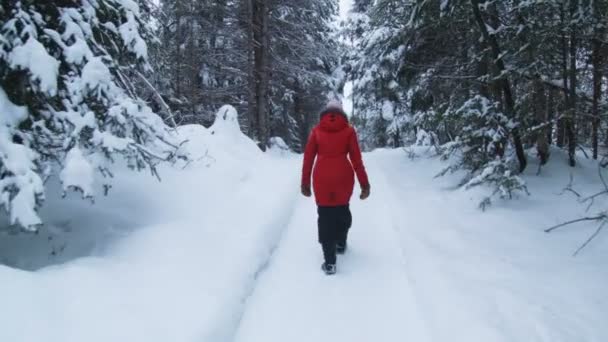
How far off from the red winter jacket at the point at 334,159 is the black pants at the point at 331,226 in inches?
3.8

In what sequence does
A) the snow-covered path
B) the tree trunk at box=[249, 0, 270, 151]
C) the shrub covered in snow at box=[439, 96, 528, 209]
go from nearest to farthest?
the snow-covered path
the shrub covered in snow at box=[439, 96, 528, 209]
the tree trunk at box=[249, 0, 270, 151]

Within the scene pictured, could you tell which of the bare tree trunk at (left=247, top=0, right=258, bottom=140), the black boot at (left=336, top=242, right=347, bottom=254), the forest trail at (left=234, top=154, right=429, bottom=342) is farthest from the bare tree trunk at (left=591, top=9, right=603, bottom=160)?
the bare tree trunk at (left=247, top=0, right=258, bottom=140)

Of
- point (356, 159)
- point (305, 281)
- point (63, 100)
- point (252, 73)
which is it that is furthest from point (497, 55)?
point (252, 73)

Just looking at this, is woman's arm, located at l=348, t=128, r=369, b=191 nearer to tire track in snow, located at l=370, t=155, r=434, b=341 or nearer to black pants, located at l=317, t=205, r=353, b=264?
black pants, located at l=317, t=205, r=353, b=264

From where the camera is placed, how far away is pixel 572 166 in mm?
7641

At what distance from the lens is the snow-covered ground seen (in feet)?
10.7

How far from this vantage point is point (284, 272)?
4.83m

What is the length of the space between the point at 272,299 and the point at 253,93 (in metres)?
12.0

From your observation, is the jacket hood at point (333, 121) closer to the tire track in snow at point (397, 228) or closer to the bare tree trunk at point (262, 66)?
the tire track in snow at point (397, 228)

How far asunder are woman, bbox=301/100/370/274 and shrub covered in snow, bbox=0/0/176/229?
1956mm

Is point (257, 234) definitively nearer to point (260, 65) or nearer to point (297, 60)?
point (260, 65)

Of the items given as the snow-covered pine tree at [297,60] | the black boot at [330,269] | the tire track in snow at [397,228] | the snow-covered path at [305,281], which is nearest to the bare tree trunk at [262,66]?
the snow-covered pine tree at [297,60]

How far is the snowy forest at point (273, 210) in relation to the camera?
3.50 meters

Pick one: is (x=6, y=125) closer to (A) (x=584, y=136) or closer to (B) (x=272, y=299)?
(B) (x=272, y=299)
